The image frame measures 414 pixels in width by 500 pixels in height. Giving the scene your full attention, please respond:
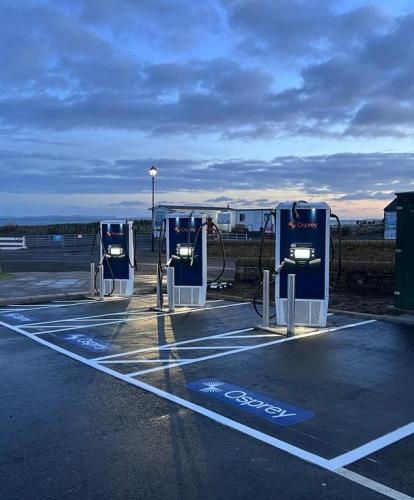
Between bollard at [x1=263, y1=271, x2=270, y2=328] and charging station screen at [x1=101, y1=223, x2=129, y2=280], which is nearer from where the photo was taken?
bollard at [x1=263, y1=271, x2=270, y2=328]

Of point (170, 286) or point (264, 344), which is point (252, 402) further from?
point (170, 286)

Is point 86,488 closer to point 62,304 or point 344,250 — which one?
point 62,304

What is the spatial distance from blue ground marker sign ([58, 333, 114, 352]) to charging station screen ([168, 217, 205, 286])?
3.36 meters

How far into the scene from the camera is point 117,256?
500 inches

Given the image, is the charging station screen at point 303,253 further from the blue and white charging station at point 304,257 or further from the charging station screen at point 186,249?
the charging station screen at point 186,249

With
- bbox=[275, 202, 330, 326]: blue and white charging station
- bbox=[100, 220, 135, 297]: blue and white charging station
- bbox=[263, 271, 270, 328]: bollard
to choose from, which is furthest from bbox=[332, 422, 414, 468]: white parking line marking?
bbox=[100, 220, 135, 297]: blue and white charging station

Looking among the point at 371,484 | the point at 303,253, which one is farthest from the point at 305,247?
the point at 371,484

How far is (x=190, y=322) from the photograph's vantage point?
9289mm

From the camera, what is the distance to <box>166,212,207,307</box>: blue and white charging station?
36.1 ft

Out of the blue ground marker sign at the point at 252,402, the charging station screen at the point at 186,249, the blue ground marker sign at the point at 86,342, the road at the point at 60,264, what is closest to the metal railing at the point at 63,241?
the road at the point at 60,264

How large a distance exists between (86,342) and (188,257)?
3852 millimetres

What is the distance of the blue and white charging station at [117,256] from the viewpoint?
12.7 meters

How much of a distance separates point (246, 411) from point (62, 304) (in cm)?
796

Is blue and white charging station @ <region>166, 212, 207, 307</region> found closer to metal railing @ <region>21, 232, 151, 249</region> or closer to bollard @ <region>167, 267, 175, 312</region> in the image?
bollard @ <region>167, 267, 175, 312</region>
